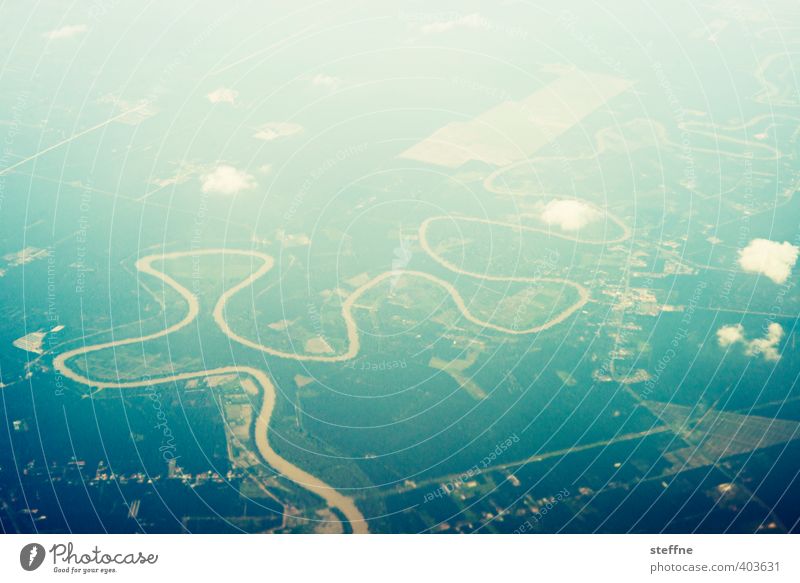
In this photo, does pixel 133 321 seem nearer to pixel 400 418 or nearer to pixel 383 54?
pixel 400 418

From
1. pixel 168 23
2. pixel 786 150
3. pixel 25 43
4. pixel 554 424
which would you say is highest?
pixel 25 43

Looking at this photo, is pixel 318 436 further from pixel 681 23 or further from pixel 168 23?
pixel 681 23

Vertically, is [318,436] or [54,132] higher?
[54,132]

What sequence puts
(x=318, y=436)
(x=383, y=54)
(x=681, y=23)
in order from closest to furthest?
(x=318, y=436) < (x=383, y=54) < (x=681, y=23)

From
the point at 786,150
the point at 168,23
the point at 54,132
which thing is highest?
the point at 168,23

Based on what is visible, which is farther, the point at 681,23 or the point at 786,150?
the point at 681,23

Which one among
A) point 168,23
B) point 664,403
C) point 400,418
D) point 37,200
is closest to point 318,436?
point 400,418

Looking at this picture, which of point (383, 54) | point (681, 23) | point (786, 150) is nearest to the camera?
point (786, 150)

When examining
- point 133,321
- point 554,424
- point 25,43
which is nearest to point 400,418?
point 554,424

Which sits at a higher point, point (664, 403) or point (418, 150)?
point (418, 150)
